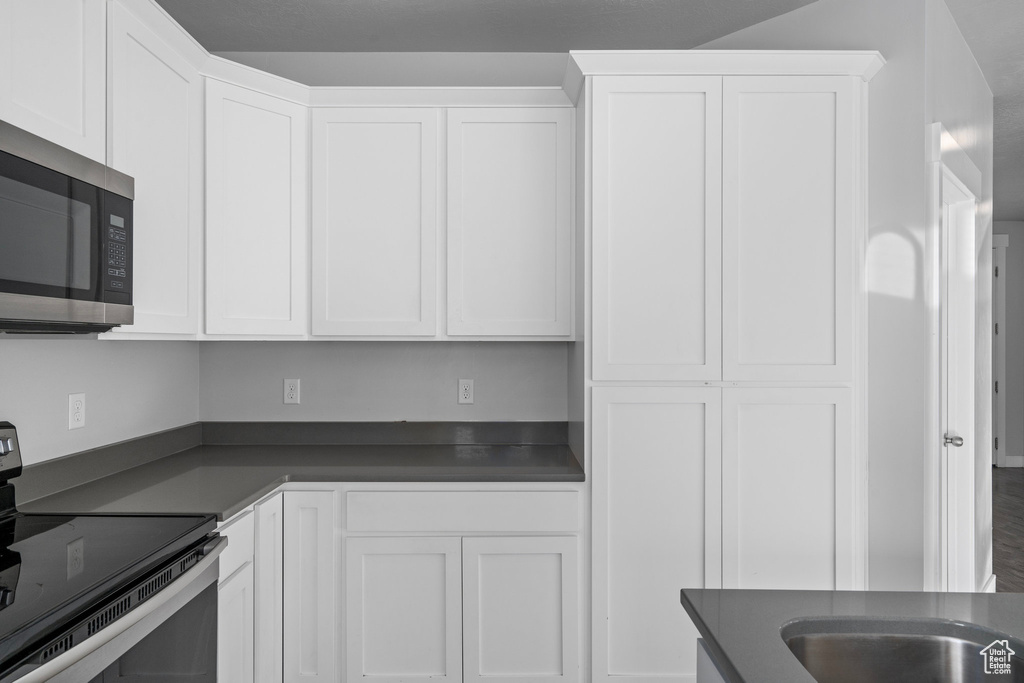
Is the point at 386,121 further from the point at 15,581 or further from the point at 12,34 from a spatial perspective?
the point at 15,581

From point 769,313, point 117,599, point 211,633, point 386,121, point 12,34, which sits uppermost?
point 386,121

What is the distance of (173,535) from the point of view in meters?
1.51

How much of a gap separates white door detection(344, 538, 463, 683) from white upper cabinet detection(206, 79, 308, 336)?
2.94 feet

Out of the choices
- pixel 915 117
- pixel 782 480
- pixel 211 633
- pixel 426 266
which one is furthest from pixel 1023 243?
pixel 211 633

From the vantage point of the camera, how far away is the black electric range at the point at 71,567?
1062mm

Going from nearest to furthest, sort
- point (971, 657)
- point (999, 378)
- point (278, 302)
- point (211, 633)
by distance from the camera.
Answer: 1. point (971, 657)
2. point (211, 633)
3. point (278, 302)
4. point (999, 378)

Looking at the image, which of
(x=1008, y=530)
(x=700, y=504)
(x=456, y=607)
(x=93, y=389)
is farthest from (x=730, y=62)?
(x=1008, y=530)

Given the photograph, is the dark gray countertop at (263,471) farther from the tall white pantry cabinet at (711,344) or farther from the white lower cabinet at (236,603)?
the tall white pantry cabinet at (711,344)

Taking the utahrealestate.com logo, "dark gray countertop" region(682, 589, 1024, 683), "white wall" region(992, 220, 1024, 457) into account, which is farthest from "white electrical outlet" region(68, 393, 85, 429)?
"white wall" region(992, 220, 1024, 457)

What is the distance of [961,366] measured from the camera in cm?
271

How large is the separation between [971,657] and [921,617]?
77 mm

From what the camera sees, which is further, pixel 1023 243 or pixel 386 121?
pixel 1023 243

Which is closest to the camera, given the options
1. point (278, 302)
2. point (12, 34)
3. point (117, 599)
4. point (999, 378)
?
point (117, 599)

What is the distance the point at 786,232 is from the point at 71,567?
2219mm
